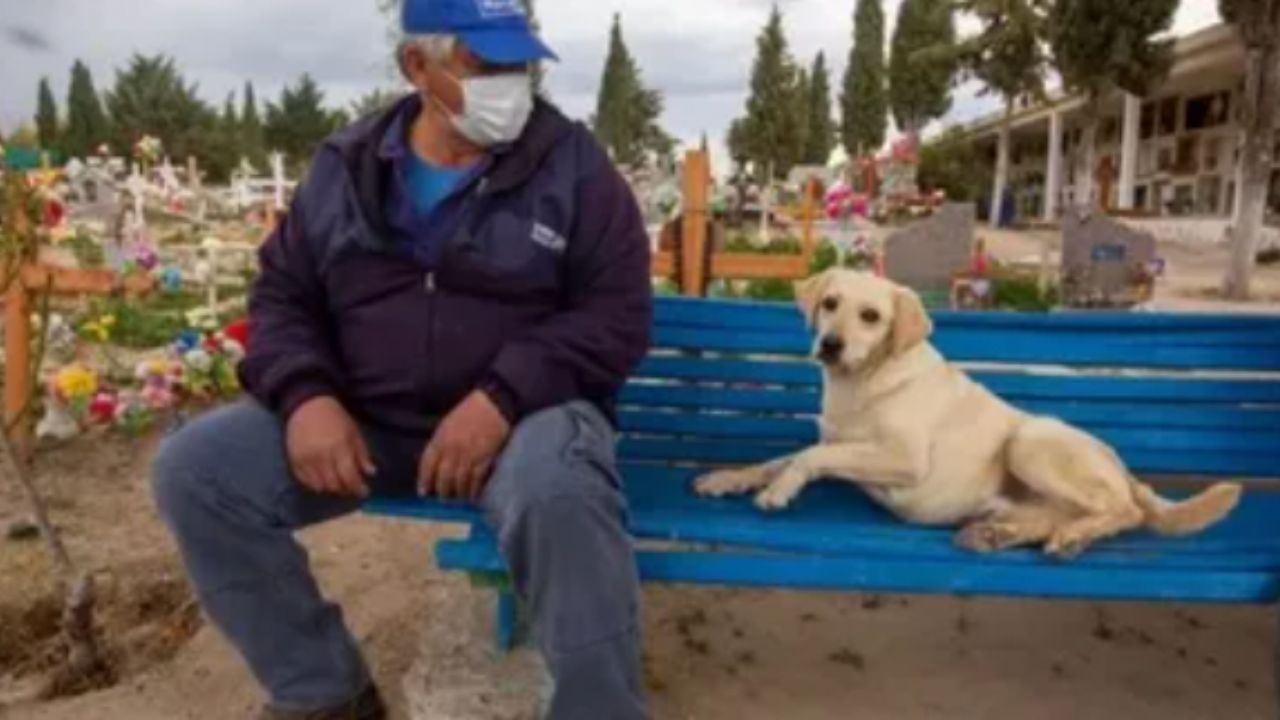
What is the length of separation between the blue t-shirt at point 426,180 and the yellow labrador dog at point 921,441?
0.96m

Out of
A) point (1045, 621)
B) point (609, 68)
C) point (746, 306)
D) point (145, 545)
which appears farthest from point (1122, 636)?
point (609, 68)

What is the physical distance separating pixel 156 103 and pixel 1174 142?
44.6 m

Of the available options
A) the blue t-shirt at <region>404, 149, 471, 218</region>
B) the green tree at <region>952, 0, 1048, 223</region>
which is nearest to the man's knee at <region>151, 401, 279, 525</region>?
the blue t-shirt at <region>404, 149, 471, 218</region>

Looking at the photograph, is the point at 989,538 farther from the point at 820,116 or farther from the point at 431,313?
the point at 820,116

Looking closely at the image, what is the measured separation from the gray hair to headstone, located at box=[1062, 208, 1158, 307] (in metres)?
8.79

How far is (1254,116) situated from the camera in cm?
1834

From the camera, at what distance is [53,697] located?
342 centimetres

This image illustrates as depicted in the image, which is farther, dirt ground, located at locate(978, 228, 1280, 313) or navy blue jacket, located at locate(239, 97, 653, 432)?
dirt ground, located at locate(978, 228, 1280, 313)

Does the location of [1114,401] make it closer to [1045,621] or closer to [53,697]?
[1045,621]

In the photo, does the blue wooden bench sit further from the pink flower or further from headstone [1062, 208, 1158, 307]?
headstone [1062, 208, 1158, 307]

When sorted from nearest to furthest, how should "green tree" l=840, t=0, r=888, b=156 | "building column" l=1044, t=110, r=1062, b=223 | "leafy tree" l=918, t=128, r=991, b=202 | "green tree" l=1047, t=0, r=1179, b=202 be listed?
"green tree" l=1047, t=0, r=1179, b=202 → "building column" l=1044, t=110, r=1062, b=223 → "leafy tree" l=918, t=128, r=991, b=202 → "green tree" l=840, t=0, r=888, b=156

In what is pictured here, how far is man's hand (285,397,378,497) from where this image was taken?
2652 millimetres

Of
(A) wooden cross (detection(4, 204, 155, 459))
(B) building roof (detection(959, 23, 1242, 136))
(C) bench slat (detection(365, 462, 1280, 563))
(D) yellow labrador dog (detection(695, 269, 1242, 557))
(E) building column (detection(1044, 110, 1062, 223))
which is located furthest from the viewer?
(E) building column (detection(1044, 110, 1062, 223))

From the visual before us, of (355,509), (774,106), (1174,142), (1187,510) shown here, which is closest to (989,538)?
(1187,510)
